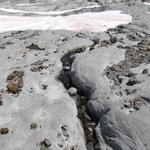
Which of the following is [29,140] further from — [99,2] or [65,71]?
[99,2]

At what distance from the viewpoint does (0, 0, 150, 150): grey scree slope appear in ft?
87.3

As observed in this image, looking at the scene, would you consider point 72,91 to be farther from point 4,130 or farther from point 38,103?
point 4,130

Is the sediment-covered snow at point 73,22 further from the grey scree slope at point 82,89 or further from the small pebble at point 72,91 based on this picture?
the small pebble at point 72,91

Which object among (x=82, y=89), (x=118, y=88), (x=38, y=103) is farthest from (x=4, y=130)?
(x=118, y=88)

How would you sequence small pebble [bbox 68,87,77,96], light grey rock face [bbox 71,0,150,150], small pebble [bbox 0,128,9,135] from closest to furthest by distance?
1. light grey rock face [bbox 71,0,150,150]
2. small pebble [bbox 0,128,9,135]
3. small pebble [bbox 68,87,77,96]

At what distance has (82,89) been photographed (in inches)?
1293

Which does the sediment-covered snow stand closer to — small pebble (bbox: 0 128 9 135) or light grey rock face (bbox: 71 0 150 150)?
light grey rock face (bbox: 71 0 150 150)

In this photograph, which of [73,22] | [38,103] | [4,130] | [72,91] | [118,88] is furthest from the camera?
[73,22]

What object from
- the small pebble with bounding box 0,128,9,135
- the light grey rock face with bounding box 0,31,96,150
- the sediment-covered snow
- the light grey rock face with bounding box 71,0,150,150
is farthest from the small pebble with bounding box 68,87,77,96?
the sediment-covered snow

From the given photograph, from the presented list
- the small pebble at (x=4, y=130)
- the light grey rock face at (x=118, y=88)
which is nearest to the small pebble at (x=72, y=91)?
the light grey rock face at (x=118, y=88)

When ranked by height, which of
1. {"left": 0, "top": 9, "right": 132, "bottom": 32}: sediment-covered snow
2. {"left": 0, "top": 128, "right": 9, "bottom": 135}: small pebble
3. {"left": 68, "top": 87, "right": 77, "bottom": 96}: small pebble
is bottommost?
{"left": 0, "top": 9, "right": 132, "bottom": 32}: sediment-covered snow

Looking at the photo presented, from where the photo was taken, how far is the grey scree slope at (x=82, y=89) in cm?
2661

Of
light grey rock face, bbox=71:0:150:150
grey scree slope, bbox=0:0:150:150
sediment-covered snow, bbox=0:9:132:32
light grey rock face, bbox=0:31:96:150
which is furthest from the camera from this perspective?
sediment-covered snow, bbox=0:9:132:32

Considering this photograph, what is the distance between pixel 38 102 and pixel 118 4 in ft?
124
